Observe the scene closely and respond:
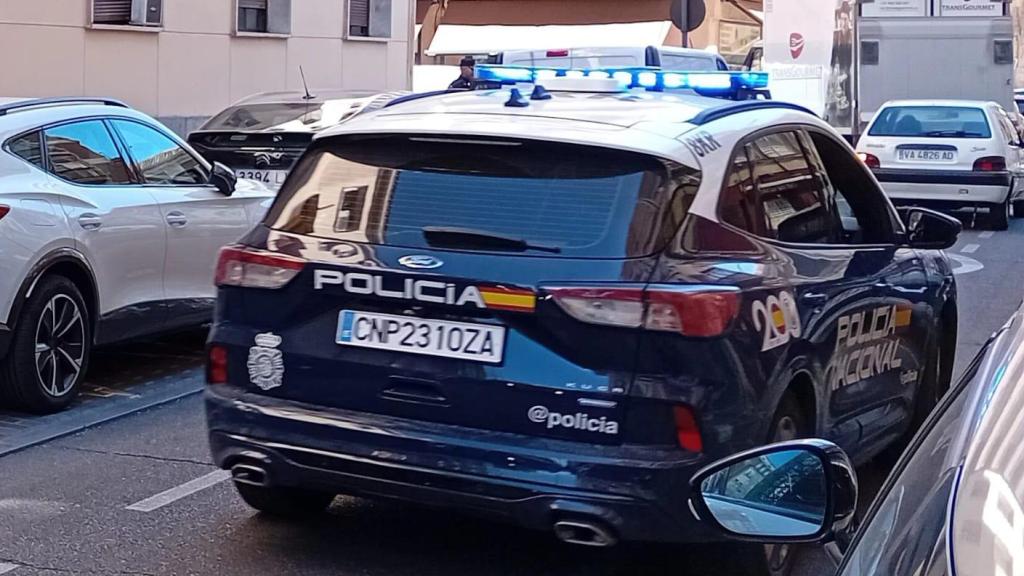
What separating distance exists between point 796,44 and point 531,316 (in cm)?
1910

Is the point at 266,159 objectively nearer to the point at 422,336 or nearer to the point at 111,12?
the point at 422,336

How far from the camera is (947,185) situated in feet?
61.2

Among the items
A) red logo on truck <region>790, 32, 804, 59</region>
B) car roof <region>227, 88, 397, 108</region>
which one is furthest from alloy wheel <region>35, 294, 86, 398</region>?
red logo on truck <region>790, 32, 804, 59</region>

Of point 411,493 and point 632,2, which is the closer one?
point 411,493

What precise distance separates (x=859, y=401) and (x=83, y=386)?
4.51m

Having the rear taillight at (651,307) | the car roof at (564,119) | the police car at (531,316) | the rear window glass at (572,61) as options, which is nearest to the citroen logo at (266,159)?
the rear window glass at (572,61)

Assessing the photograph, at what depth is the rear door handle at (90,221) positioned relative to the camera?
7.98 meters

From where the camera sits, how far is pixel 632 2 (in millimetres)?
35750

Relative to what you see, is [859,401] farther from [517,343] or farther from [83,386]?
[83,386]

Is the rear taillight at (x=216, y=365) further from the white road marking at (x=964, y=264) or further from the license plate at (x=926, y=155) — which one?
the license plate at (x=926, y=155)

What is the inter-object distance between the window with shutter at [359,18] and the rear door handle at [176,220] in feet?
50.4

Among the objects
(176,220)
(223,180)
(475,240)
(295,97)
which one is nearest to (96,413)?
(176,220)

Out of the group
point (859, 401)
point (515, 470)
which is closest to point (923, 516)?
point (515, 470)

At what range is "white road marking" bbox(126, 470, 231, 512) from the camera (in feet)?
20.3
